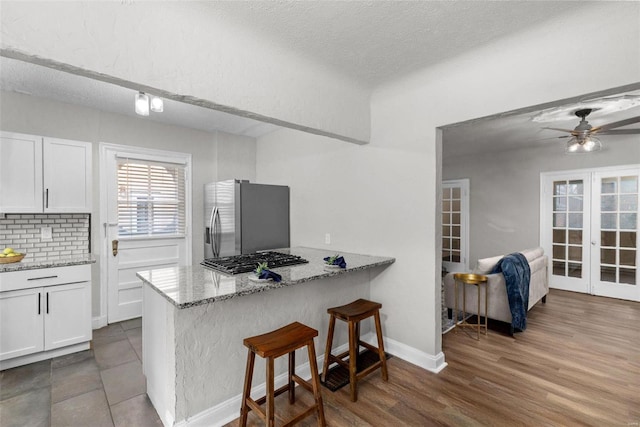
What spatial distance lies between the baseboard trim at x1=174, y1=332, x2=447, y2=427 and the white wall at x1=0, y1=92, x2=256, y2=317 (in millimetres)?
2478

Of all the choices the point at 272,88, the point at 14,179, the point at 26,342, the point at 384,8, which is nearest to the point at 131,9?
the point at 272,88

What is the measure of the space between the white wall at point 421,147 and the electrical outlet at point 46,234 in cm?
271

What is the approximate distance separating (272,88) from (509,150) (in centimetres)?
527

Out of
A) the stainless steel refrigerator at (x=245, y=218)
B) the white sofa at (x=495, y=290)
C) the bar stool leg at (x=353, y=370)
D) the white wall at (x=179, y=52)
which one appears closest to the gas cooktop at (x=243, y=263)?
the bar stool leg at (x=353, y=370)

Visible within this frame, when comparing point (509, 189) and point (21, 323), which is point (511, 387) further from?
point (509, 189)

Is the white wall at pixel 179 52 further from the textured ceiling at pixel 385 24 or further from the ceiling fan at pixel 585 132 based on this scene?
the ceiling fan at pixel 585 132

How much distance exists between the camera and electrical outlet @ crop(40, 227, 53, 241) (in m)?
3.14

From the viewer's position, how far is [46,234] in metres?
3.16

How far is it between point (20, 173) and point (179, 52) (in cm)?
240

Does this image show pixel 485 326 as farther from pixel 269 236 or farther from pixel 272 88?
pixel 272 88

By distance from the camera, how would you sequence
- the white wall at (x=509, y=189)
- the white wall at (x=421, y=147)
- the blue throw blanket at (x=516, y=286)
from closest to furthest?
the white wall at (x=421, y=147) → the blue throw blanket at (x=516, y=286) → the white wall at (x=509, y=189)

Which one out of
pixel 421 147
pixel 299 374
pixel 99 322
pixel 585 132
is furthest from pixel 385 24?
pixel 99 322

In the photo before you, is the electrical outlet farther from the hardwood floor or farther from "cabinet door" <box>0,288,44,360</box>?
the hardwood floor

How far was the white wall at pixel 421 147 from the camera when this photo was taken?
5.74 ft
